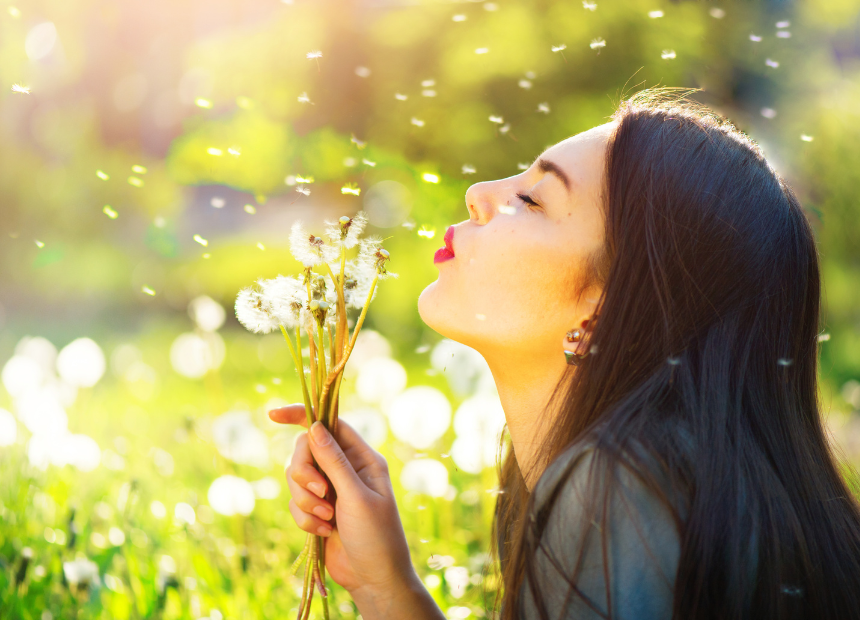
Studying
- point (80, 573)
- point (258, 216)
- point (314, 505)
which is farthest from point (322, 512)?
point (258, 216)

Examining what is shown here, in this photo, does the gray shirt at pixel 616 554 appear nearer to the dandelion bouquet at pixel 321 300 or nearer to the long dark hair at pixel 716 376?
the long dark hair at pixel 716 376

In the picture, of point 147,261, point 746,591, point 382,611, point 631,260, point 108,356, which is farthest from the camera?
point 147,261

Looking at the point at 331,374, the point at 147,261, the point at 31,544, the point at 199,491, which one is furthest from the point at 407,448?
the point at 147,261

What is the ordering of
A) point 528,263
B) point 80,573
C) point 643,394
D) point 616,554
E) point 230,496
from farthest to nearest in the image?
1. point 230,496
2. point 80,573
3. point 528,263
4. point 643,394
5. point 616,554

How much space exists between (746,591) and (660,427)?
0.28 m

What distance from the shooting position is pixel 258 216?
786cm

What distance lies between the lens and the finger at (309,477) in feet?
4.62

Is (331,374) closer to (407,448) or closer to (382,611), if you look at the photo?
(382,611)

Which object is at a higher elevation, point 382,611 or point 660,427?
point 660,427

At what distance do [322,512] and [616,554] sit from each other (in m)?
0.64

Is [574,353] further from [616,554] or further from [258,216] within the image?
[258,216]

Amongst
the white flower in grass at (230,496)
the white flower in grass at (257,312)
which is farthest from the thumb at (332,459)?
the white flower in grass at (230,496)

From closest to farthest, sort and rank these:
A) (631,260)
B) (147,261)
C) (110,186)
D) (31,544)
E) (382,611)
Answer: (631,260)
(382,611)
(31,544)
(110,186)
(147,261)

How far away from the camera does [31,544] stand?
205cm
